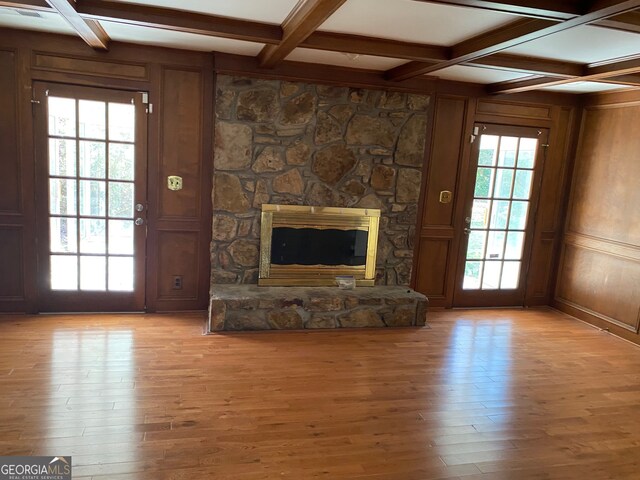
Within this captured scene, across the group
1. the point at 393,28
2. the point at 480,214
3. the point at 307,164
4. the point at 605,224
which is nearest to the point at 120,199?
the point at 307,164

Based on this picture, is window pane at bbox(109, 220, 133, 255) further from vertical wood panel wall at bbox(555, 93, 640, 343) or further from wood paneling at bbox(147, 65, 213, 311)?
vertical wood panel wall at bbox(555, 93, 640, 343)

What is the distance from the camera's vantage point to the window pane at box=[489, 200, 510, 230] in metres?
5.32

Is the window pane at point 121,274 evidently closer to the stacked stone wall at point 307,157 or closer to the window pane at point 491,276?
the stacked stone wall at point 307,157

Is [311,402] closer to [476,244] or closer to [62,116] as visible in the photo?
[476,244]

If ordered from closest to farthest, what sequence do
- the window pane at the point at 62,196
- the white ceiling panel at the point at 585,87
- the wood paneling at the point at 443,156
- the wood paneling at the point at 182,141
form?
the window pane at the point at 62,196 < the wood paneling at the point at 182,141 < the white ceiling panel at the point at 585,87 < the wood paneling at the point at 443,156

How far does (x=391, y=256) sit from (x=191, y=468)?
3.14 metres

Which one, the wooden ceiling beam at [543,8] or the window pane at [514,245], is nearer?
the wooden ceiling beam at [543,8]

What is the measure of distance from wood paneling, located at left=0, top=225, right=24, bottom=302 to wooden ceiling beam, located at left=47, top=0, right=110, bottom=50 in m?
1.79

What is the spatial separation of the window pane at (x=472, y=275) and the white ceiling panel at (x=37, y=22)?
4540 millimetres

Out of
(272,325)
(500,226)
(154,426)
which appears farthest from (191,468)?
(500,226)

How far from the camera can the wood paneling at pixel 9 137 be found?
12.9ft

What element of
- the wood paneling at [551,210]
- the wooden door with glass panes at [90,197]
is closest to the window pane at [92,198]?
the wooden door with glass panes at [90,197]

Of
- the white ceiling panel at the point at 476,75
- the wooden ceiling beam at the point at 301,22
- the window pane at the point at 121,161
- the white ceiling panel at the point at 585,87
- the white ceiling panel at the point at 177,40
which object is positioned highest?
the white ceiling panel at the point at 585,87

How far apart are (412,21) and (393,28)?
0.65 ft
